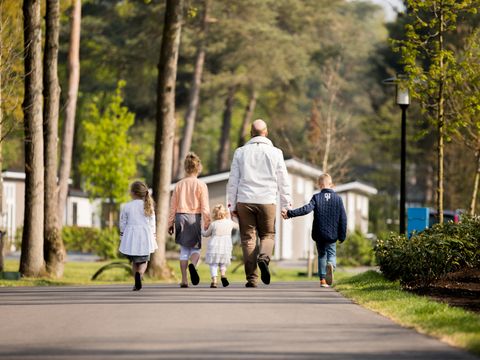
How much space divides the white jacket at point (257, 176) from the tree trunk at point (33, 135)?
8678mm

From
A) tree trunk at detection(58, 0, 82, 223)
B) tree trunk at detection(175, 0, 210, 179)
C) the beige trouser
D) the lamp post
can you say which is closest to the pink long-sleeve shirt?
the beige trouser

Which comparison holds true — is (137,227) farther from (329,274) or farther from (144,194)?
(329,274)

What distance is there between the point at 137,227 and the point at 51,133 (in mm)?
9682

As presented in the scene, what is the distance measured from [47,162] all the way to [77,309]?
43.6 feet

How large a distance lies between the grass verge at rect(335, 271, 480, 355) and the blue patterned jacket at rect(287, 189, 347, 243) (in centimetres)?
102

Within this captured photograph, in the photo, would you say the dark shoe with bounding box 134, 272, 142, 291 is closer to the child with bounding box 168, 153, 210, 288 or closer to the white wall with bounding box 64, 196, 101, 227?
the child with bounding box 168, 153, 210, 288

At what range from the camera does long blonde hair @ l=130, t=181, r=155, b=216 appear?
16578mm

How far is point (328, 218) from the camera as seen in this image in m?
17.5

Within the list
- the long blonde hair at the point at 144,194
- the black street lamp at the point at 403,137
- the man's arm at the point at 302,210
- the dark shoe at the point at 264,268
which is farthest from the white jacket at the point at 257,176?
the black street lamp at the point at 403,137

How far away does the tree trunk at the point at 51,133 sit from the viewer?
2573cm

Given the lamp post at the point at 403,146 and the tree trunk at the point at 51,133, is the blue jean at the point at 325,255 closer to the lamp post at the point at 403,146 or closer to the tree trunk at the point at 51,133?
the lamp post at the point at 403,146

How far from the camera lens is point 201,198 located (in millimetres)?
16812

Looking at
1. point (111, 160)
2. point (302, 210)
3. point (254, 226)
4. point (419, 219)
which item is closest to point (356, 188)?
point (111, 160)

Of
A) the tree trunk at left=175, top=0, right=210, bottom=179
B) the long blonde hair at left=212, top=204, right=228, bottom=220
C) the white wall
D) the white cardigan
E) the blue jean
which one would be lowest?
the blue jean
